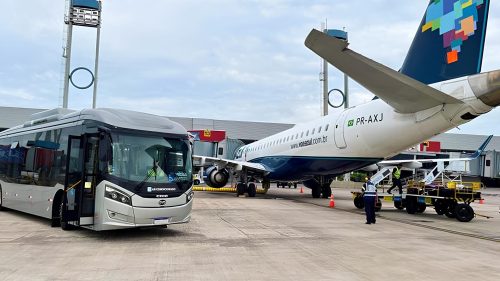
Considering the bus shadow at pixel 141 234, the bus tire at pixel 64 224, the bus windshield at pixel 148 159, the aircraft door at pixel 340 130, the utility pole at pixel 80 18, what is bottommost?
the bus shadow at pixel 141 234

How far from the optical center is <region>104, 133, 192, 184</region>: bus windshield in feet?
32.3

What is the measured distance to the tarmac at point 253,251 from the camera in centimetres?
677

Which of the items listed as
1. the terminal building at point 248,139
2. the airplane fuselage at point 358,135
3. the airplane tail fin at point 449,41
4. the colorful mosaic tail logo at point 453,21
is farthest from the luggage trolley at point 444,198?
the terminal building at point 248,139

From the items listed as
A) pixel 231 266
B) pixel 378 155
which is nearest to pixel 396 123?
pixel 378 155

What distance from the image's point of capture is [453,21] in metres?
13.0

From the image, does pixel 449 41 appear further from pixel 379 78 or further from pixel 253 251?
pixel 253 251

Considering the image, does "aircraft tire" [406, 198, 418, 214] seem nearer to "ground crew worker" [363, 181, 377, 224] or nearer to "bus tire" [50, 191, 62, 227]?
"ground crew worker" [363, 181, 377, 224]

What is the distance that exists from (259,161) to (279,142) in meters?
3.13

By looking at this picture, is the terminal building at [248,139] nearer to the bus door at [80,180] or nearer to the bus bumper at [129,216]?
the bus door at [80,180]

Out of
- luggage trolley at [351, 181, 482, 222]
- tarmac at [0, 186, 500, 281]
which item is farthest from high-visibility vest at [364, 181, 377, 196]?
luggage trolley at [351, 181, 482, 222]

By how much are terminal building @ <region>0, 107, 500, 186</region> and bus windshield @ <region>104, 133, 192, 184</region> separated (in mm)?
28724

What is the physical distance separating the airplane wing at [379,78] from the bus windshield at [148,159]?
13.4ft

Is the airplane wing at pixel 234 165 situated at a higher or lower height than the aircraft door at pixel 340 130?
lower

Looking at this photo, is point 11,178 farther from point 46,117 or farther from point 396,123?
point 396,123
